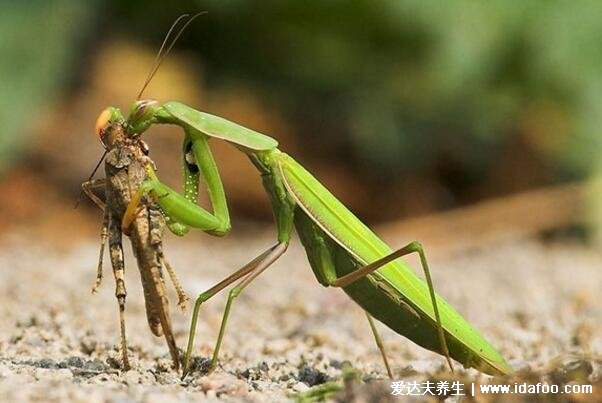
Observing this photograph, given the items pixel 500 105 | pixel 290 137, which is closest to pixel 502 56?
pixel 500 105

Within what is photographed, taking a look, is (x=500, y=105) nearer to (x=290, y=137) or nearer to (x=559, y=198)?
(x=559, y=198)

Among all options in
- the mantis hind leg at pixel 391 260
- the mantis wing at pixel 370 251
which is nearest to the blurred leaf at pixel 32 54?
the mantis wing at pixel 370 251

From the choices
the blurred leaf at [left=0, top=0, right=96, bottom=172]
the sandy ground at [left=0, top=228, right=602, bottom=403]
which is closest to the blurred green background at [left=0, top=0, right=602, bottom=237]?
the blurred leaf at [left=0, top=0, right=96, bottom=172]

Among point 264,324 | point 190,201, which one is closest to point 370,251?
point 190,201

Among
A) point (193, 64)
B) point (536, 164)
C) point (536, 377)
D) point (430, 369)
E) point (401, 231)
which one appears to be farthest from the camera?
point (193, 64)

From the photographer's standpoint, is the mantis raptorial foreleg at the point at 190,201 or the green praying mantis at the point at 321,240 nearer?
the mantis raptorial foreleg at the point at 190,201

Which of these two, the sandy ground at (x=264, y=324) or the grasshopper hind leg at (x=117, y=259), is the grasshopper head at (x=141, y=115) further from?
the sandy ground at (x=264, y=324)

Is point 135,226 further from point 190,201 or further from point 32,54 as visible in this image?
point 32,54
